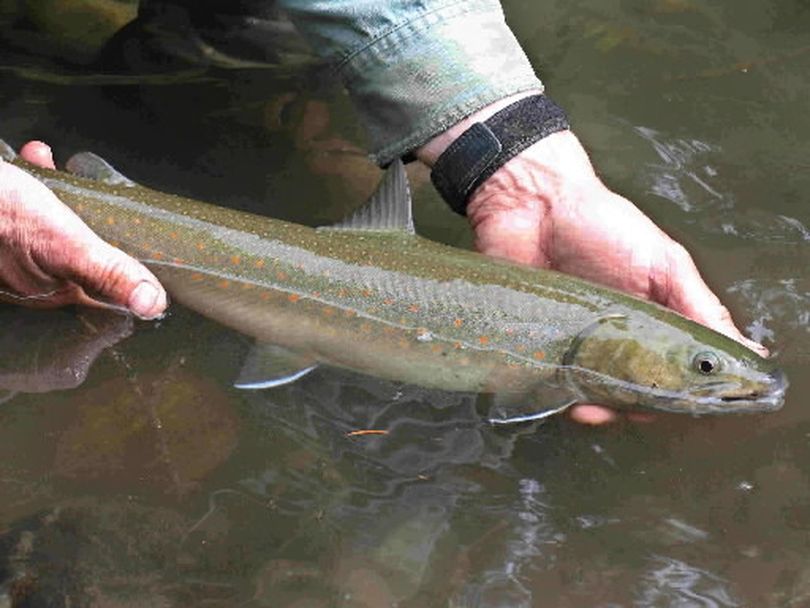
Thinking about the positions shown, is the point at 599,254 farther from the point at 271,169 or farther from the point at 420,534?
the point at 271,169

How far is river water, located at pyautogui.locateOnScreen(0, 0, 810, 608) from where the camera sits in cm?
298

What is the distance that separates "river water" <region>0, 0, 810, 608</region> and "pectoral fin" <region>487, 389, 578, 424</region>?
0.20 ft

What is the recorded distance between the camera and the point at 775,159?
4.64 m

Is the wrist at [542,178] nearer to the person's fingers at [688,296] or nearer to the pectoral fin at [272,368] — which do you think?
the person's fingers at [688,296]

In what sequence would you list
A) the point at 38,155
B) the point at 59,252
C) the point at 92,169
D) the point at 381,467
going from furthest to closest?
the point at 38,155 < the point at 92,169 < the point at 59,252 < the point at 381,467

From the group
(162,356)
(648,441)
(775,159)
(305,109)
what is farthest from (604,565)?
(305,109)

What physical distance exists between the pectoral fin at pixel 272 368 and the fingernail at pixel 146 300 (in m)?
0.39

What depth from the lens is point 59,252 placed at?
3.56 metres

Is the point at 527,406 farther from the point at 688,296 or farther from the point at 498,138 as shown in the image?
the point at 498,138

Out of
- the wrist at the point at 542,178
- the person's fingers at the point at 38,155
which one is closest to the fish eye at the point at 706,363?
the wrist at the point at 542,178

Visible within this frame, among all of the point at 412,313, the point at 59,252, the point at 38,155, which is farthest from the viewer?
the point at 38,155

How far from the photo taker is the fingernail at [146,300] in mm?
3600

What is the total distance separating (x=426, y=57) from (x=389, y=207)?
23.0 inches

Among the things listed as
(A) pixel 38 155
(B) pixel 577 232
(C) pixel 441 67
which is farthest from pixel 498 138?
(A) pixel 38 155
